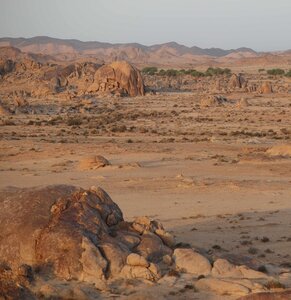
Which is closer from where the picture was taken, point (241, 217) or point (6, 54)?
point (241, 217)

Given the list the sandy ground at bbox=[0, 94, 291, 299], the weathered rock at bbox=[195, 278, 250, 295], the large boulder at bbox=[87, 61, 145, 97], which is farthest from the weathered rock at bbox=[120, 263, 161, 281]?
the large boulder at bbox=[87, 61, 145, 97]

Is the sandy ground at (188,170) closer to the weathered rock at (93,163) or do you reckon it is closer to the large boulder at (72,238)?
the weathered rock at (93,163)

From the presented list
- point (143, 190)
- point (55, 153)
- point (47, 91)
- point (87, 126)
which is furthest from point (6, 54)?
point (143, 190)

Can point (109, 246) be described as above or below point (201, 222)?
above

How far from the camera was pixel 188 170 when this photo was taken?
27078mm

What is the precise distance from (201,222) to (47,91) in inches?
2180

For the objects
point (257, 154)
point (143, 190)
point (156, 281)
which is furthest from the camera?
point (257, 154)

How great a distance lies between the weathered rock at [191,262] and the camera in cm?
1239

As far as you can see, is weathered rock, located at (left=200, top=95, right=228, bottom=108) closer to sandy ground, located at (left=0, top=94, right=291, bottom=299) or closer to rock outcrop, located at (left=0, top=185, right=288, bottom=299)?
sandy ground, located at (left=0, top=94, right=291, bottom=299)

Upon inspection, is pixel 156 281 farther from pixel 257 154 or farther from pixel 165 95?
pixel 165 95

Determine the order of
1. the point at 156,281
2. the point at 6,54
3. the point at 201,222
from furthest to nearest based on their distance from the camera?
the point at 6,54 < the point at 201,222 < the point at 156,281

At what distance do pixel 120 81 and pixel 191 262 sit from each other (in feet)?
190

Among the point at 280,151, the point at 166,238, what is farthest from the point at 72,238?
the point at 280,151

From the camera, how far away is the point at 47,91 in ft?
234
